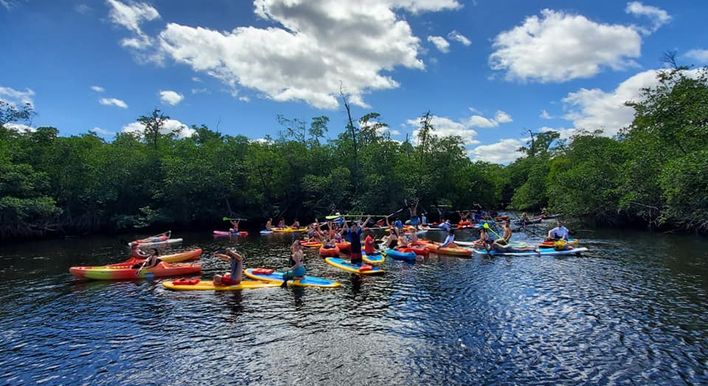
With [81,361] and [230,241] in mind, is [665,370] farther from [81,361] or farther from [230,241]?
[230,241]

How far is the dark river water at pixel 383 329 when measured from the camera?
8961mm

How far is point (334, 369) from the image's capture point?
9.11 metres

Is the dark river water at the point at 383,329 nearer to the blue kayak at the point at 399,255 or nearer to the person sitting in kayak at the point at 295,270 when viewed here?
the person sitting in kayak at the point at 295,270

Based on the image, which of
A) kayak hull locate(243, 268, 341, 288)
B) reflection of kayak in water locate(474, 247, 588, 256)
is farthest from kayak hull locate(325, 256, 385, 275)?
reflection of kayak in water locate(474, 247, 588, 256)

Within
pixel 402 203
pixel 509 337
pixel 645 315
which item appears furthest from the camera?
pixel 402 203

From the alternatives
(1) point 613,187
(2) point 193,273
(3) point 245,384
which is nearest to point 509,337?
(3) point 245,384

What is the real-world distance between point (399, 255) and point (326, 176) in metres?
31.1

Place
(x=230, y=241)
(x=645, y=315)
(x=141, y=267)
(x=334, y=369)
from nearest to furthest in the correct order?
(x=334, y=369) → (x=645, y=315) → (x=141, y=267) → (x=230, y=241)

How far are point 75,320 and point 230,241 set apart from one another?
770 inches

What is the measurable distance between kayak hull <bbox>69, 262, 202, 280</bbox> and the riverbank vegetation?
66.1 ft

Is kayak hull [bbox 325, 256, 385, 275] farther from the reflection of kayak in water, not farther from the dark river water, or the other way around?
the reflection of kayak in water

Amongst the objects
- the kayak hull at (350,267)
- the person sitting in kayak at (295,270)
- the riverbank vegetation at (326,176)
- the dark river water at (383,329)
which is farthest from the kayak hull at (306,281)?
the riverbank vegetation at (326,176)

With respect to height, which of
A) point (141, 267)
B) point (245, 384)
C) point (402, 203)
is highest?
point (402, 203)

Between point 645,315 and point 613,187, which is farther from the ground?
point 613,187
